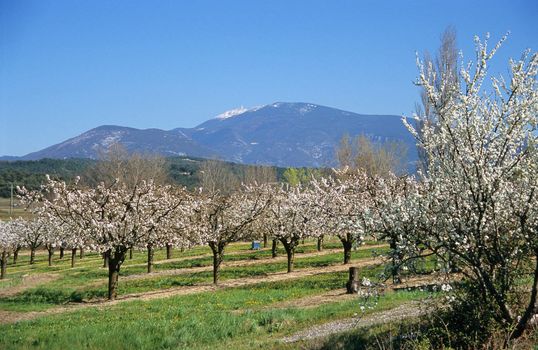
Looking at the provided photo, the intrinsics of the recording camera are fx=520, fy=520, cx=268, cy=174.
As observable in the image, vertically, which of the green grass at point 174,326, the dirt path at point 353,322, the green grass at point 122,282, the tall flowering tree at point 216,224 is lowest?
the green grass at point 122,282

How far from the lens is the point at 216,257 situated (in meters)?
32.7

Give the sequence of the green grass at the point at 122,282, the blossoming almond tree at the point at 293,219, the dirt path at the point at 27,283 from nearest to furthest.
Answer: the green grass at the point at 122,282, the dirt path at the point at 27,283, the blossoming almond tree at the point at 293,219

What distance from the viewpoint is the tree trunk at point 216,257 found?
105ft

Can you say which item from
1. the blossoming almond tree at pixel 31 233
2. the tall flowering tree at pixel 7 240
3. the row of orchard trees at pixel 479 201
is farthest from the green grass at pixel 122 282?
the blossoming almond tree at pixel 31 233

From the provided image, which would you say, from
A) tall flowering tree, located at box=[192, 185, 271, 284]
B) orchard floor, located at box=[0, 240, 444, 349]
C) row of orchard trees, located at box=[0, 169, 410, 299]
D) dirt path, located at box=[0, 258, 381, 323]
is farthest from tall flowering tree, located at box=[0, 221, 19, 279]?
dirt path, located at box=[0, 258, 381, 323]

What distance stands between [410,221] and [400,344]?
8.99 feet

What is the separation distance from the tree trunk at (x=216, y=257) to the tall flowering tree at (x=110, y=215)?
3.79m

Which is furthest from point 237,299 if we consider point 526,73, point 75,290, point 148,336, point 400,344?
point 526,73

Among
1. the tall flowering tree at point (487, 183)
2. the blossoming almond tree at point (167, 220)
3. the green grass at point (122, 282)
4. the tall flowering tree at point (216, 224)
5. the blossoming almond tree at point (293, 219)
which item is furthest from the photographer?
the blossoming almond tree at point (293, 219)

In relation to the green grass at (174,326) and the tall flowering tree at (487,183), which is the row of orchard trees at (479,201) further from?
the green grass at (174,326)

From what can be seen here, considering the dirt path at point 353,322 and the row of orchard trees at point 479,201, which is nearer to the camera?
the row of orchard trees at point 479,201

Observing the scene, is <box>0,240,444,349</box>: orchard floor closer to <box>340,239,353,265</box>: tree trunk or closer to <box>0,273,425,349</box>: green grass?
<box>0,273,425,349</box>: green grass

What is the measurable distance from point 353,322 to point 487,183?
789 cm

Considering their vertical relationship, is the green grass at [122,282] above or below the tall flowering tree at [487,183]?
below
